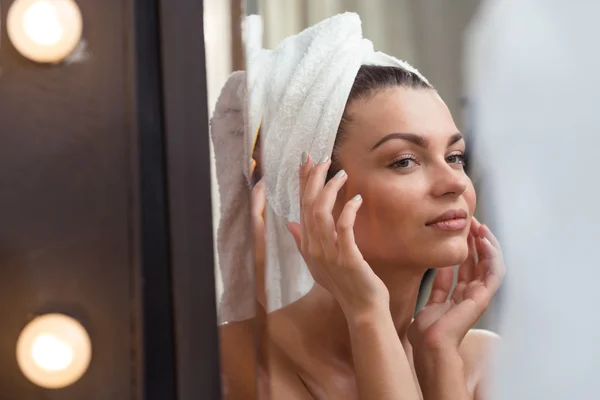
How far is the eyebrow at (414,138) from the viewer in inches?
24.2

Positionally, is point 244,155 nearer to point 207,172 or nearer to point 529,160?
point 207,172

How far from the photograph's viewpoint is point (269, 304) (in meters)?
0.67

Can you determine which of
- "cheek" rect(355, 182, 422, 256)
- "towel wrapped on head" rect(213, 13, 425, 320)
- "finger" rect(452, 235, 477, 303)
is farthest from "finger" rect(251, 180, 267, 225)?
"finger" rect(452, 235, 477, 303)

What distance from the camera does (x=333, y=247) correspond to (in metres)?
0.62

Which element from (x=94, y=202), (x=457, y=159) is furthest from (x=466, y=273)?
(x=94, y=202)

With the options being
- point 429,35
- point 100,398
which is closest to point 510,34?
point 429,35

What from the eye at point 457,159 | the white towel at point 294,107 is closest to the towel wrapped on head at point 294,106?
the white towel at point 294,107

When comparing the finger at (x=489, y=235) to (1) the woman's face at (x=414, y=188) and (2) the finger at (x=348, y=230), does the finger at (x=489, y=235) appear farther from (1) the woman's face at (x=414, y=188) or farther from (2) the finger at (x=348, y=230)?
(2) the finger at (x=348, y=230)

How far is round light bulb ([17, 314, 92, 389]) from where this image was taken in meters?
0.57

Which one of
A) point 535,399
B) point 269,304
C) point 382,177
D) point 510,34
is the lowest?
point 535,399

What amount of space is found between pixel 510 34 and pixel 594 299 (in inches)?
10.8

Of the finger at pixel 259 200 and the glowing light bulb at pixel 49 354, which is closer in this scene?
the glowing light bulb at pixel 49 354

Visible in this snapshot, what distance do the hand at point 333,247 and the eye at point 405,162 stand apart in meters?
0.05

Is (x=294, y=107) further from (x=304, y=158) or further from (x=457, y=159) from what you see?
(x=457, y=159)
